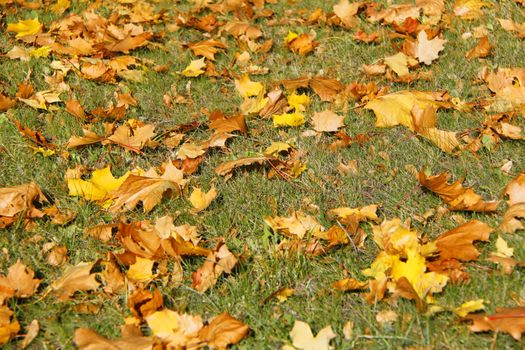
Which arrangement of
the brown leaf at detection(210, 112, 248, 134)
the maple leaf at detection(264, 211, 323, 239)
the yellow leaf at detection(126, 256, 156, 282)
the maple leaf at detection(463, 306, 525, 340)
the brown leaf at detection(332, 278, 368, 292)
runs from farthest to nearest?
the brown leaf at detection(210, 112, 248, 134)
the maple leaf at detection(264, 211, 323, 239)
the yellow leaf at detection(126, 256, 156, 282)
the brown leaf at detection(332, 278, 368, 292)
the maple leaf at detection(463, 306, 525, 340)

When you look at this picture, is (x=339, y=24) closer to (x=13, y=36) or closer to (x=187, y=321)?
(x=13, y=36)

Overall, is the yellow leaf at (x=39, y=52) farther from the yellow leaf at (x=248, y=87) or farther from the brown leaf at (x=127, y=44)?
the yellow leaf at (x=248, y=87)

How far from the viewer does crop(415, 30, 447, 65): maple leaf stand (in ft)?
11.9

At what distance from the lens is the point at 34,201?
105 inches

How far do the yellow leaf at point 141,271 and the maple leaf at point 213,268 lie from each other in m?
0.16

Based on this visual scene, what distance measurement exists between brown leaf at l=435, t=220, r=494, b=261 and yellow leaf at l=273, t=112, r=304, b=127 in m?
1.05

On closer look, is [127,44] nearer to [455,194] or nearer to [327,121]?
[327,121]

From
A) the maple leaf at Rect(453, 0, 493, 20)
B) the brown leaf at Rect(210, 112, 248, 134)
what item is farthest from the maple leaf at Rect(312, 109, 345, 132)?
the maple leaf at Rect(453, 0, 493, 20)

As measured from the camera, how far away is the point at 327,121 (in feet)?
10.1

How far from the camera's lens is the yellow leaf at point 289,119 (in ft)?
10.3

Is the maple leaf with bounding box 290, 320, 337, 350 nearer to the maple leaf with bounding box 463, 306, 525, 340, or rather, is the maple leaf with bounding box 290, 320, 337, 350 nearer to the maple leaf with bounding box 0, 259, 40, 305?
the maple leaf with bounding box 463, 306, 525, 340

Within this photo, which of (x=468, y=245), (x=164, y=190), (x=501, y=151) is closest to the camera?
(x=468, y=245)

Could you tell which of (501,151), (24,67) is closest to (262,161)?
(501,151)

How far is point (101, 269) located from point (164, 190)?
454 millimetres
